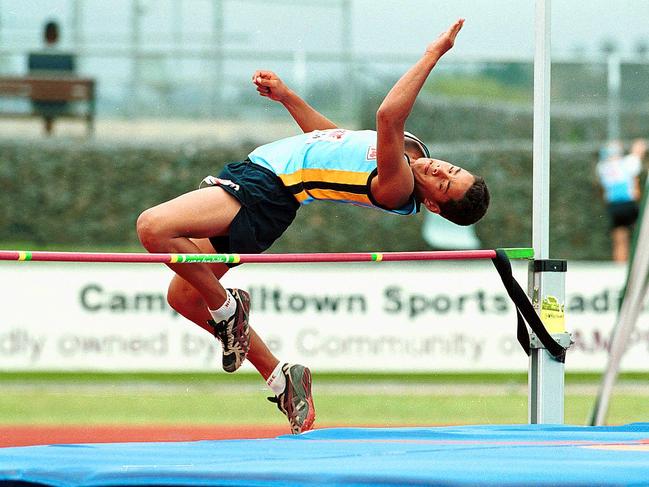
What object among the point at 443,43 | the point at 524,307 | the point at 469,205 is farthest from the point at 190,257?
the point at 524,307

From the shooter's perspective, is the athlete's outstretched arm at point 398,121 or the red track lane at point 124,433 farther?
the red track lane at point 124,433

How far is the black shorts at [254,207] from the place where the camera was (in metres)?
4.43

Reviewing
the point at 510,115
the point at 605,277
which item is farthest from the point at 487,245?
the point at 605,277

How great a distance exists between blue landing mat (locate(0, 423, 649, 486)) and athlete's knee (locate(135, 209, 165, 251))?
2.92 ft

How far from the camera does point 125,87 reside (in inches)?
Answer: 520

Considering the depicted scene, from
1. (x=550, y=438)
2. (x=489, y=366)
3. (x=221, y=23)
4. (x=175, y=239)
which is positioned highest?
Answer: (x=221, y=23)

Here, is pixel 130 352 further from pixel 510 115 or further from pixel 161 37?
pixel 510 115

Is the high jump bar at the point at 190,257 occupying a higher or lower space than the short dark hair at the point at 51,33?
lower

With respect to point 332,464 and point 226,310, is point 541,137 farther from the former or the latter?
point 332,464

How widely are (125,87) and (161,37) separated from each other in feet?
2.06

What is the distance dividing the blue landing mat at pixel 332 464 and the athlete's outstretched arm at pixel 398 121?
3.09ft

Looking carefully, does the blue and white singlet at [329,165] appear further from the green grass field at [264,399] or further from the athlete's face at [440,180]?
the green grass field at [264,399]

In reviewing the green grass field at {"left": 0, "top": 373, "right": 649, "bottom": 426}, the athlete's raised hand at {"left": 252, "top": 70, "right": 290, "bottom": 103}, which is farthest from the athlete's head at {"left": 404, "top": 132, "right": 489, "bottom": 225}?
the green grass field at {"left": 0, "top": 373, "right": 649, "bottom": 426}

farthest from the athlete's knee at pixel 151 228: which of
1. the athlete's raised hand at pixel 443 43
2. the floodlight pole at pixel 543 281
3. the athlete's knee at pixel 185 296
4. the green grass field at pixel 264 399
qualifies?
the green grass field at pixel 264 399
